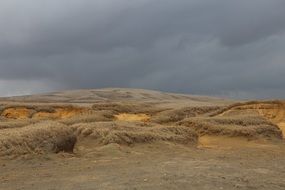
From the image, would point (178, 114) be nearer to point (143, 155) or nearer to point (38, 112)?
point (38, 112)

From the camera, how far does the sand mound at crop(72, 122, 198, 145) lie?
76.1 ft

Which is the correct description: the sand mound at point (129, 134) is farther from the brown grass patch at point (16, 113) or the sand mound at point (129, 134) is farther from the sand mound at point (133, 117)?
the brown grass patch at point (16, 113)

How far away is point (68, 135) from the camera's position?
73.3 ft

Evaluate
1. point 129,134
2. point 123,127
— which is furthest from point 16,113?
point 129,134

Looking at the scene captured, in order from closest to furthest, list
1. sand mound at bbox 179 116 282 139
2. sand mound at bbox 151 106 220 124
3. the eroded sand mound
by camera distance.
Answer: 1. the eroded sand mound
2. sand mound at bbox 179 116 282 139
3. sand mound at bbox 151 106 220 124

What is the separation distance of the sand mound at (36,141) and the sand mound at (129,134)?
1.58 m

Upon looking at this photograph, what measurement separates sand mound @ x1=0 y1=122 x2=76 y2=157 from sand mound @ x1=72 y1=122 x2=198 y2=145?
1.58 m

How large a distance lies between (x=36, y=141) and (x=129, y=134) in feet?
15.9

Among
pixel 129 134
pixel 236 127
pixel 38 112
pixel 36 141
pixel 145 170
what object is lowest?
pixel 145 170

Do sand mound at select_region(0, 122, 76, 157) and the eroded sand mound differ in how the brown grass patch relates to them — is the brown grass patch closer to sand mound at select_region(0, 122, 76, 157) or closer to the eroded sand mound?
the eroded sand mound

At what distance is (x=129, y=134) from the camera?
23.7 meters

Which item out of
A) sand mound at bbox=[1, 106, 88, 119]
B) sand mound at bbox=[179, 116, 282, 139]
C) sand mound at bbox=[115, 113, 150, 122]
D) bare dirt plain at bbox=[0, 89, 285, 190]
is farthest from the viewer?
sand mound at bbox=[1, 106, 88, 119]

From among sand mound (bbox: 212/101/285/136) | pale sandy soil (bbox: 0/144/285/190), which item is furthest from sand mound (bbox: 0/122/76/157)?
sand mound (bbox: 212/101/285/136)

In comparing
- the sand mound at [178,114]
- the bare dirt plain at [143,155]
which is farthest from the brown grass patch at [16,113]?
the sand mound at [178,114]
